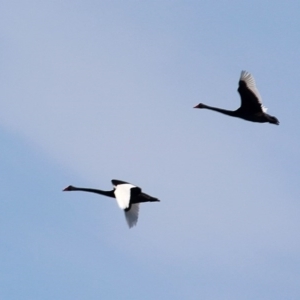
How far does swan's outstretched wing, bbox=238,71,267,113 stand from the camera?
219 ft

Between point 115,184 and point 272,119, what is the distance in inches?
375

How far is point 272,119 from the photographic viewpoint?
67.4m

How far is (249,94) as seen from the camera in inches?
2640

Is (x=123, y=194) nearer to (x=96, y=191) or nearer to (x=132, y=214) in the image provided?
(x=132, y=214)

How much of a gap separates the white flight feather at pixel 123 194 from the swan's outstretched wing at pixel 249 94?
871cm

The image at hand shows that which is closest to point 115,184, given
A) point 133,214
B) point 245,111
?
point 133,214

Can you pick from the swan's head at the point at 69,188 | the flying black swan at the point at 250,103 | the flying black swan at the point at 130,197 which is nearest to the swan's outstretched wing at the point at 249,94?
the flying black swan at the point at 250,103

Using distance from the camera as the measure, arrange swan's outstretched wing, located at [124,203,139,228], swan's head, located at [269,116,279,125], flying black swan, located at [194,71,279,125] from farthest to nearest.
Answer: swan's head, located at [269,116,279,125] < flying black swan, located at [194,71,279,125] < swan's outstretched wing, located at [124,203,139,228]

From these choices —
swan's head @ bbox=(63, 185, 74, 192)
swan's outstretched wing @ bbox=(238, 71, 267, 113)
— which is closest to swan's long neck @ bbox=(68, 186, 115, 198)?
swan's head @ bbox=(63, 185, 74, 192)

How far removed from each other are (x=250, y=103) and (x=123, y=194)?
1003 cm

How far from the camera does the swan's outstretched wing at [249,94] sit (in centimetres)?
6681

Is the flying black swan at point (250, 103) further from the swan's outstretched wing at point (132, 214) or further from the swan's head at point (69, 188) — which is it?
the swan's head at point (69, 188)

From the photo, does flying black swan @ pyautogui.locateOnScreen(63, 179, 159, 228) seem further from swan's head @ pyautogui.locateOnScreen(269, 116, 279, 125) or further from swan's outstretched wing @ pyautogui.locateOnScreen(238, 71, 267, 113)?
swan's head @ pyautogui.locateOnScreen(269, 116, 279, 125)

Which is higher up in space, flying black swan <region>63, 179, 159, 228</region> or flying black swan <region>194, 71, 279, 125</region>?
flying black swan <region>194, 71, 279, 125</region>
